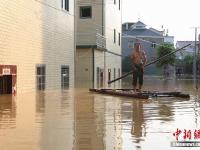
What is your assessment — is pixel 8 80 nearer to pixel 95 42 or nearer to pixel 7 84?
pixel 7 84

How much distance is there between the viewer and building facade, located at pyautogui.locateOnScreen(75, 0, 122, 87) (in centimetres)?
3738

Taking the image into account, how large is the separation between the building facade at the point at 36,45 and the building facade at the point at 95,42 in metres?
4.07

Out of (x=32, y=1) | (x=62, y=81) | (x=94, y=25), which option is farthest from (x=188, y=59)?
(x=32, y=1)

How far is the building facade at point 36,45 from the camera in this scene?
21.1 meters

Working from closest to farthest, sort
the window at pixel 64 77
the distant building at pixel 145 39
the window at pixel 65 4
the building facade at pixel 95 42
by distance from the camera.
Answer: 1. the window at pixel 65 4
2. the window at pixel 64 77
3. the building facade at pixel 95 42
4. the distant building at pixel 145 39

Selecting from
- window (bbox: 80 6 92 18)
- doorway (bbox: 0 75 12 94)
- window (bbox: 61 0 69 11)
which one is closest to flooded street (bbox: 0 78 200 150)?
doorway (bbox: 0 75 12 94)

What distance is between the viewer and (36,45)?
2506 cm

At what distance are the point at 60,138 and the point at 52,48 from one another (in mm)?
19838

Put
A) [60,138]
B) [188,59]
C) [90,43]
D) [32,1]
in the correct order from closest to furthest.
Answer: [60,138] → [32,1] → [90,43] → [188,59]

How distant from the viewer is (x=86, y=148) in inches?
299

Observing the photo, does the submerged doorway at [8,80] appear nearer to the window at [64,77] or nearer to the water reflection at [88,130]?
the water reflection at [88,130]

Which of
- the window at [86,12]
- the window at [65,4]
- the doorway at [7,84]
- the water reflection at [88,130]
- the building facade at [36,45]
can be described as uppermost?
the window at [86,12]

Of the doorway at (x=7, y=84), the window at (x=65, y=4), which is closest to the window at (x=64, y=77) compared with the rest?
the window at (x=65, y=4)

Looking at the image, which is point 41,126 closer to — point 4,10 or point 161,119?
point 161,119
